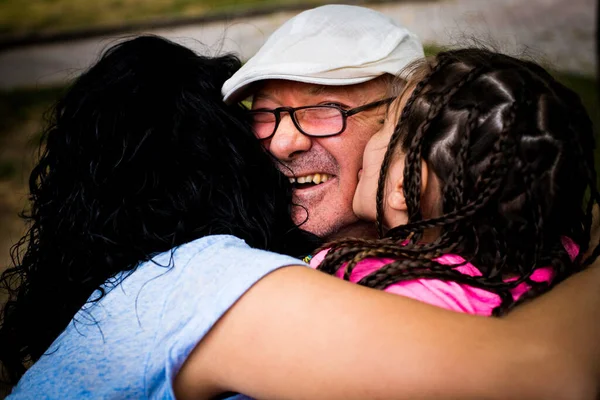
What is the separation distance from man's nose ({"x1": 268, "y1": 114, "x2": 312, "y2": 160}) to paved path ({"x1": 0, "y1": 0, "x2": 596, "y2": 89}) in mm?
5069

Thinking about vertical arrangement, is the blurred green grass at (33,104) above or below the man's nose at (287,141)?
below

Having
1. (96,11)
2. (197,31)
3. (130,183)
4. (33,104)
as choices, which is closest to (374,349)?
(130,183)

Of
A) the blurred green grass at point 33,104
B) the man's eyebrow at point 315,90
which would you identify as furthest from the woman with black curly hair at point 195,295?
the blurred green grass at point 33,104

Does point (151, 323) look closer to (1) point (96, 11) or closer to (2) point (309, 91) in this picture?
(2) point (309, 91)

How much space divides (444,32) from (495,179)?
670cm

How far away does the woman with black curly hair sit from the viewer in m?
1.75

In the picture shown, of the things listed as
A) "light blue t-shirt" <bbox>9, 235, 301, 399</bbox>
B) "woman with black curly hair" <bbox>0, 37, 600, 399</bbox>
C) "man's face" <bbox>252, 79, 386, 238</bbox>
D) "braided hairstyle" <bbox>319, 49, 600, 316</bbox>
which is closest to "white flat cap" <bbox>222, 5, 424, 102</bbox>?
"man's face" <bbox>252, 79, 386, 238</bbox>

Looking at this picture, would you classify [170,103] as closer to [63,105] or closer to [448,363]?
[63,105]

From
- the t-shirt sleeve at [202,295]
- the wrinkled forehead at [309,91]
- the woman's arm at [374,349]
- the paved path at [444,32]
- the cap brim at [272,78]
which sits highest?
the cap brim at [272,78]

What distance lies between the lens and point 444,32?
27.3ft

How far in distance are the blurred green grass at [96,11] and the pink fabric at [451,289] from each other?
839 centimetres

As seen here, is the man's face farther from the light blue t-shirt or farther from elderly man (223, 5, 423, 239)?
the light blue t-shirt

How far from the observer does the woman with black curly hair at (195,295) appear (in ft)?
5.73

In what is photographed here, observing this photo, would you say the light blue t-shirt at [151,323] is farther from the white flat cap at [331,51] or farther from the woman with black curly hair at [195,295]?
the white flat cap at [331,51]
